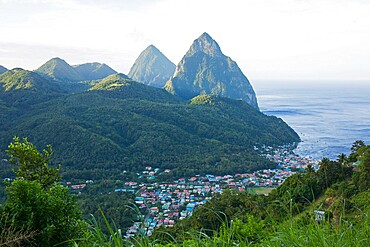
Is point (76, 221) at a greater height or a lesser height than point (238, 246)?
lesser

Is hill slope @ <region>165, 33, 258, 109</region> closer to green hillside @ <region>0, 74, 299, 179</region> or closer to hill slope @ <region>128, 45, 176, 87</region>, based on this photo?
green hillside @ <region>0, 74, 299, 179</region>

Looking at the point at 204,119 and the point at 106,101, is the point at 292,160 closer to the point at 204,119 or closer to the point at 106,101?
the point at 204,119

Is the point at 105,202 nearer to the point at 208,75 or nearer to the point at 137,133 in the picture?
the point at 137,133

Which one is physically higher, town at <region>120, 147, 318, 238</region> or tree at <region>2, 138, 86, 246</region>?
tree at <region>2, 138, 86, 246</region>

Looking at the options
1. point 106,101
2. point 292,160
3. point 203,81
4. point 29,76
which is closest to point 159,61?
point 203,81

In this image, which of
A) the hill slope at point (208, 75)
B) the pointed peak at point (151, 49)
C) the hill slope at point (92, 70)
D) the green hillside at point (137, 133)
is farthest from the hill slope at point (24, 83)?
the pointed peak at point (151, 49)

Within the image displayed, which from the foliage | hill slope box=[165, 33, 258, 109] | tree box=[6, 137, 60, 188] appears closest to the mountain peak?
hill slope box=[165, 33, 258, 109]
